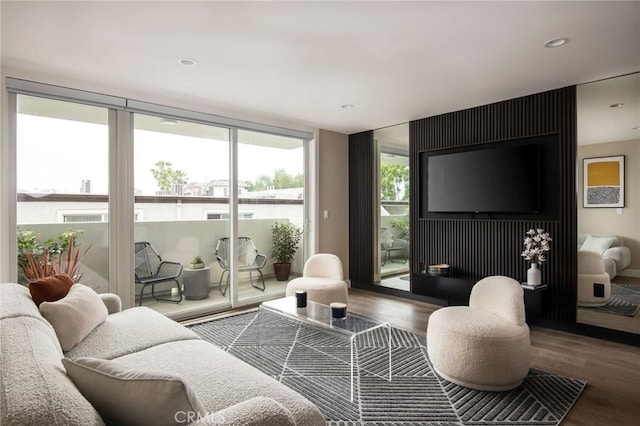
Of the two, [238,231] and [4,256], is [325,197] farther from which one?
[4,256]

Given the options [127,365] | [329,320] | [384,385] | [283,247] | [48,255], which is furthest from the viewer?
[283,247]

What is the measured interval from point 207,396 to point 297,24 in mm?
2198

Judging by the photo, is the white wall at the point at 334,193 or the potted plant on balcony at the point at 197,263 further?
the white wall at the point at 334,193

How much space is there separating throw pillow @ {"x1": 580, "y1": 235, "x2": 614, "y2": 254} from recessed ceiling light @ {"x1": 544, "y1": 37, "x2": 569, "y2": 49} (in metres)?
1.90

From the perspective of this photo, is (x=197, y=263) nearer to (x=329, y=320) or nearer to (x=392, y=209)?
(x=329, y=320)

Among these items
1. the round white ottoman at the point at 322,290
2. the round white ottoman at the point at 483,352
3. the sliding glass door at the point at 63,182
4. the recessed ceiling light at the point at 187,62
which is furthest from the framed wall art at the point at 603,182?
the sliding glass door at the point at 63,182

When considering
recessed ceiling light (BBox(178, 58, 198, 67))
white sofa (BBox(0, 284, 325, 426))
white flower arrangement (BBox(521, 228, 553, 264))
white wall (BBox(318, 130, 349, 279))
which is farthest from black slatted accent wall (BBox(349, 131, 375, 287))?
white sofa (BBox(0, 284, 325, 426))

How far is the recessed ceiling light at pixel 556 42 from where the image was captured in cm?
260

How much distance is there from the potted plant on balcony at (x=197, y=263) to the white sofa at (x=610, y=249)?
13.2 feet

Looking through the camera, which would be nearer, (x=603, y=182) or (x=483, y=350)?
(x=483, y=350)

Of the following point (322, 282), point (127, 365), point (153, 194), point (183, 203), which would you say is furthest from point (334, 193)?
point (127, 365)

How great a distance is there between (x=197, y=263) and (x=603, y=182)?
4326mm

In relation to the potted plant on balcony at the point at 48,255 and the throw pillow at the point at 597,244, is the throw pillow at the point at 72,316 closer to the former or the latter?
the potted plant on balcony at the point at 48,255

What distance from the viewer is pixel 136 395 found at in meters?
1.07
